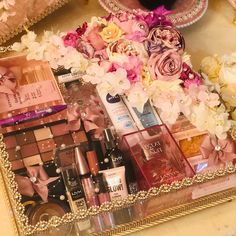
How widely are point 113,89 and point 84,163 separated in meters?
0.14

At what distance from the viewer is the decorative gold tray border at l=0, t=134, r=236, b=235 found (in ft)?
2.18

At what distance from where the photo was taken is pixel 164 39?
80cm

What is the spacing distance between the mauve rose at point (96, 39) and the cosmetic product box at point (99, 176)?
0.32 ft

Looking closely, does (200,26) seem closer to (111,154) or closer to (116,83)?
(116,83)

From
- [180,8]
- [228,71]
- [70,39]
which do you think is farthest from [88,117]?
[180,8]

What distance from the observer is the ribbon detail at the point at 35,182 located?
0.67 m

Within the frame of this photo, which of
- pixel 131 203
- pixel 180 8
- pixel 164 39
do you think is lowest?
pixel 131 203

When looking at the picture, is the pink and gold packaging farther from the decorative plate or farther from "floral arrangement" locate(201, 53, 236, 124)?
the decorative plate

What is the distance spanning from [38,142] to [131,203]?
0.52ft

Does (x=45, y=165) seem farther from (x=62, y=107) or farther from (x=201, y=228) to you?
(x=201, y=228)

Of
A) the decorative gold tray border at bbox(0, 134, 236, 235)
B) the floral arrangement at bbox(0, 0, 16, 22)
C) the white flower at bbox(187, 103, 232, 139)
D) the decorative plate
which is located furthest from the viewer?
the decorative plate

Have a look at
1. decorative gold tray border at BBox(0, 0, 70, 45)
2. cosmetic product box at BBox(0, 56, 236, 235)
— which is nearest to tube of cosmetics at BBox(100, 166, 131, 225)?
cosmetic product box at BBox(0, 56, 236, 235)

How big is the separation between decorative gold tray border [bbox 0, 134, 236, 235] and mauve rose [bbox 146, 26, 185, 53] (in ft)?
0.68

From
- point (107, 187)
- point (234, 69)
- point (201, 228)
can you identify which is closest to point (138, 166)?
point (107, 187)
